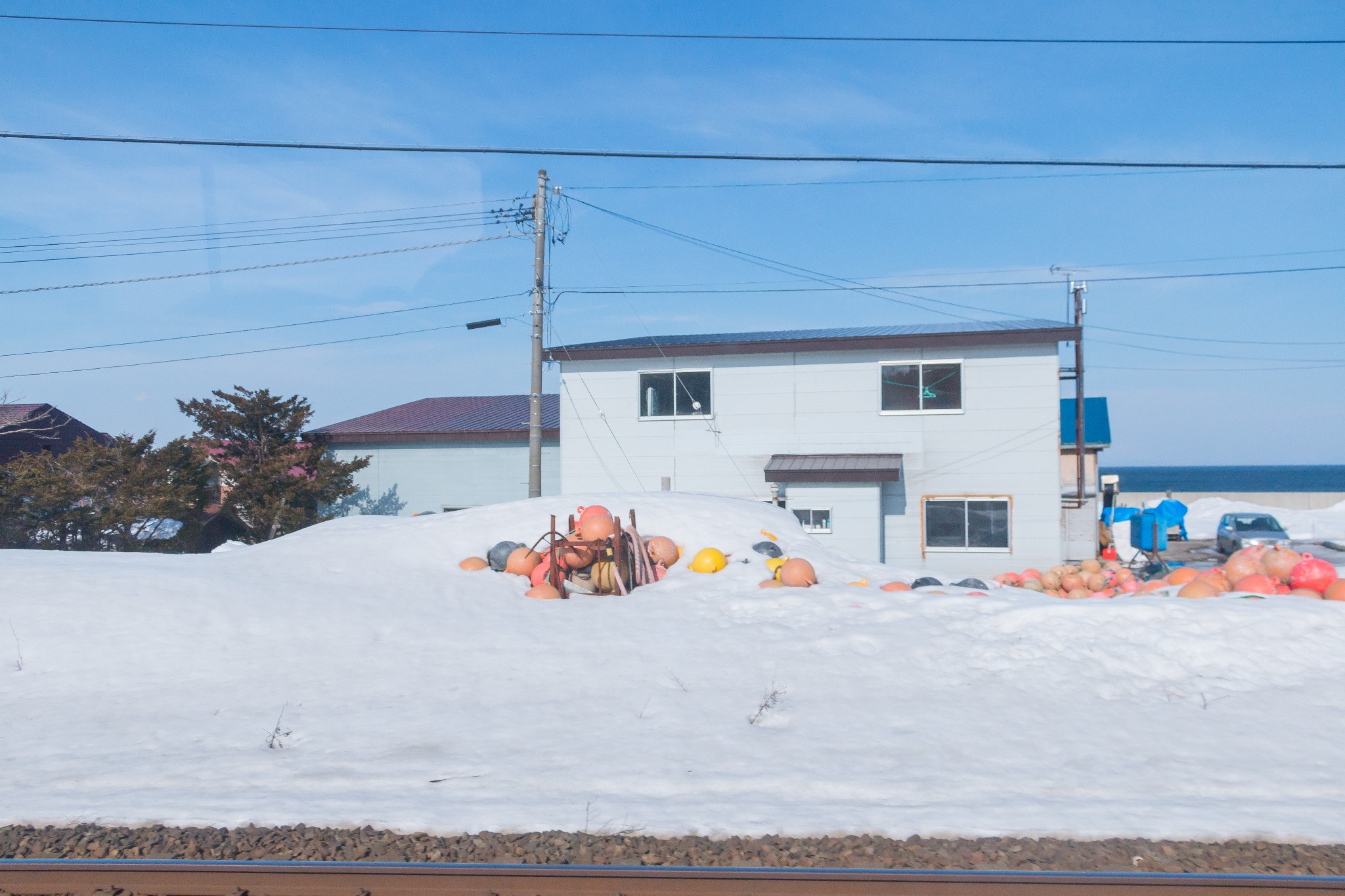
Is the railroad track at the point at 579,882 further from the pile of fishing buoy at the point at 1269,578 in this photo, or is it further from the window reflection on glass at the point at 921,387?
the window reflection on glass at the point at 921,387

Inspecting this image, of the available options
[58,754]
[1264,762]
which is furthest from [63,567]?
[1264,762]

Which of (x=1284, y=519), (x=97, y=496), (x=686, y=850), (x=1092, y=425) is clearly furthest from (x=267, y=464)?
(x=1284, y=519)

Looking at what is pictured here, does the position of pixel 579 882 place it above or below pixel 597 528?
below

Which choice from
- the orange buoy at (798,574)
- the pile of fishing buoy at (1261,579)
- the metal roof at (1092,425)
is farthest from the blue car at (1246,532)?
the orange buoy at (798,574)

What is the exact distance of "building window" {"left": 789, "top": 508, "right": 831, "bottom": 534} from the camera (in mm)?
19312

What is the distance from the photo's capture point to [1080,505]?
2228 cm

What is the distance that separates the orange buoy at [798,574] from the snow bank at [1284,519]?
103 ft

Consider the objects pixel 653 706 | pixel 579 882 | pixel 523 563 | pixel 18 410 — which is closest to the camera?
pixel 579 882

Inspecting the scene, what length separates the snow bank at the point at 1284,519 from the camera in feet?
126

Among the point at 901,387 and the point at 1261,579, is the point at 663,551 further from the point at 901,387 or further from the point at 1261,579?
the point at 901,387

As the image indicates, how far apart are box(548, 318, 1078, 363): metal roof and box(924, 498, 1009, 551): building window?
11.8ft

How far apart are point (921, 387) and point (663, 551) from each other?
9.15 metres

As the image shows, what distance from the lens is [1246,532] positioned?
2962 cm

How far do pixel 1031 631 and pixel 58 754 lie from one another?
29.6 ft
